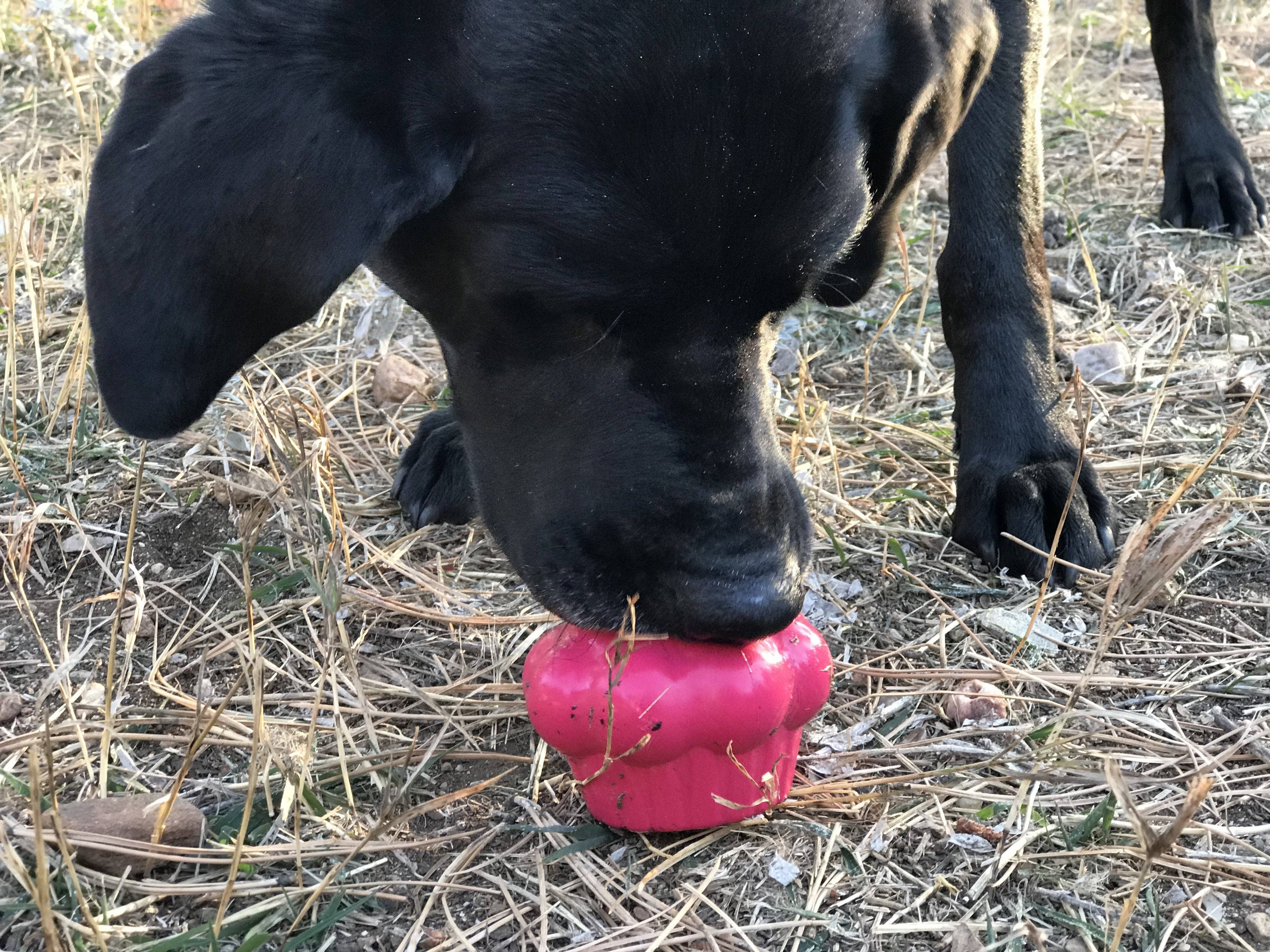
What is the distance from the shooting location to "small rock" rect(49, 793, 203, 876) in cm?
162

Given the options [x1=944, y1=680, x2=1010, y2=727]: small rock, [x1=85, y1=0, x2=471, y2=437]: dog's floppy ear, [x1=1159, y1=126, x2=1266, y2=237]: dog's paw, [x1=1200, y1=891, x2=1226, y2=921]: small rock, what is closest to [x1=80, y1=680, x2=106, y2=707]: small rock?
[x1=85, y1=0, x2=471, y2=437]: dog's floppy ear

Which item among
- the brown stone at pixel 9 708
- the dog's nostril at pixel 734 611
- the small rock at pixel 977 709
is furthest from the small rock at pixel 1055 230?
the brown stone at pixel 9 708

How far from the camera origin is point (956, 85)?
208cm

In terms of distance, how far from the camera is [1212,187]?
13.1 feet

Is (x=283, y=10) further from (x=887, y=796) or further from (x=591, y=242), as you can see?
(x=887, y=796)

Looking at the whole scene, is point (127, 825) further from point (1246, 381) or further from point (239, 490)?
point (1246, 381)

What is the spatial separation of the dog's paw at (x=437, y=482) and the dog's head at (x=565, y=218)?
702mm

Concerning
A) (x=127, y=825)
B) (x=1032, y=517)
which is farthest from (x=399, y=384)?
(x=127, y=825)

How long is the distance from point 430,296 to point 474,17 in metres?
0.45

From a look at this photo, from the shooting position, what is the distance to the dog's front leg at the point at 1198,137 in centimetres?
398

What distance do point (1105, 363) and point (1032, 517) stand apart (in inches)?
38.9

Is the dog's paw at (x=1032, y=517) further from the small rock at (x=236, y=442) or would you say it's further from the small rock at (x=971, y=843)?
the small rock at (x=236, y=442)

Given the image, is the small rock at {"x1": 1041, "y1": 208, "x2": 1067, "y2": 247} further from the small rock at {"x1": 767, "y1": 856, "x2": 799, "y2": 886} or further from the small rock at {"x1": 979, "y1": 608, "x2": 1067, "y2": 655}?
the small rock at {"x1": 767, "y1": 856, "x2": 799, "y2": 886}

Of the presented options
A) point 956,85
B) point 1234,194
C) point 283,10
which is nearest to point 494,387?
point 283,10
